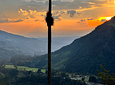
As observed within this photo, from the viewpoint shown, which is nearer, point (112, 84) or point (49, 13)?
point (49, 13)

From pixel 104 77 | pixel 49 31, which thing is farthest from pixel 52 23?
pixel 104 77

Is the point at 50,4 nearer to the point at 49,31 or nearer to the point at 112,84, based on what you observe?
the point at 49,31

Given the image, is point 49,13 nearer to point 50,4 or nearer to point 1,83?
point 50,4

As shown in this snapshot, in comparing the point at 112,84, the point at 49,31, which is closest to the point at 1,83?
the point at 112,84

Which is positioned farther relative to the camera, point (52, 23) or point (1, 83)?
point (1, 83)

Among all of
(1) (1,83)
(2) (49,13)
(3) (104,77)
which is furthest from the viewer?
(1) (1,83)

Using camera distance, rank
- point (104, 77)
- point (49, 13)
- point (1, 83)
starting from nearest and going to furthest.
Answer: point (49, 13)
point (104, 77)
point (1, 83)

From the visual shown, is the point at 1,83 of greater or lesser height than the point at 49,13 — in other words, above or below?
below

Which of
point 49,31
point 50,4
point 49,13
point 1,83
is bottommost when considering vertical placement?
point 1,83

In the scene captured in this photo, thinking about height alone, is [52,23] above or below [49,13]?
below
